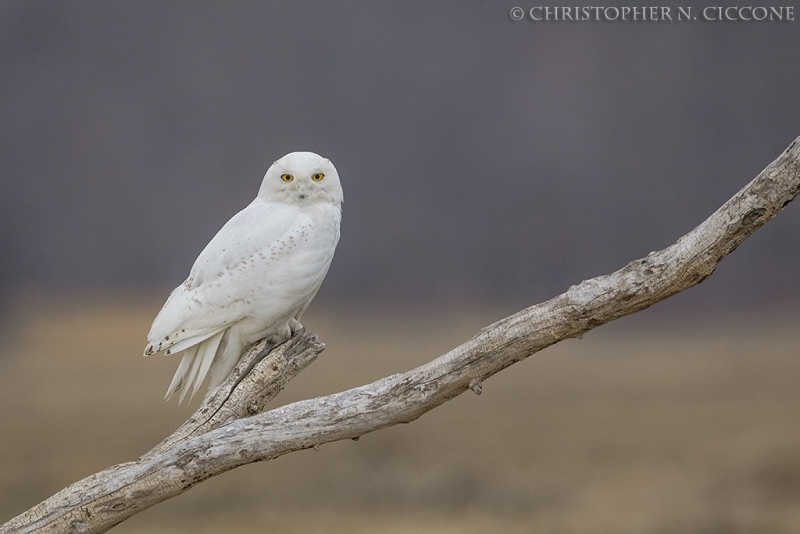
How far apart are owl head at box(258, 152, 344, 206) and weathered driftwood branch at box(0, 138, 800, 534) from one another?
0.58 metres

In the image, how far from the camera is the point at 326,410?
1.74 m

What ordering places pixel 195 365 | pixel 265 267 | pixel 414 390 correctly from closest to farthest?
pixel 414 390 → pixel 265 267 → pixel 195 365

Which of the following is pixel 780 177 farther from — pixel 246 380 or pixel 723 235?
pixel 246 380

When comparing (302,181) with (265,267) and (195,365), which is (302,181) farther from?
(195,365)

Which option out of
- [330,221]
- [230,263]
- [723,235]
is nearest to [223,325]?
[230,263]

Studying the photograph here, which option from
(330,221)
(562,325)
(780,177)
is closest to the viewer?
(780,177)

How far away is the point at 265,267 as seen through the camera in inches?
81.7

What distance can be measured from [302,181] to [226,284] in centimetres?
33

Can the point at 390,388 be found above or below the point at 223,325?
below

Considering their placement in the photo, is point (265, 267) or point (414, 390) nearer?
point (414, 390)

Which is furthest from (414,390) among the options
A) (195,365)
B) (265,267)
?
(195,365)

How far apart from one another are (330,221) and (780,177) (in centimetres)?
110

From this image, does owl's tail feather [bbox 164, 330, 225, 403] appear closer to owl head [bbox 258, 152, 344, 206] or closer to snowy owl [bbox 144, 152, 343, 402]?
snowy owl [bbox 144, 152, 343, 402]

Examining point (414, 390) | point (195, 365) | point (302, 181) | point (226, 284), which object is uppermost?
point (302, 181)
